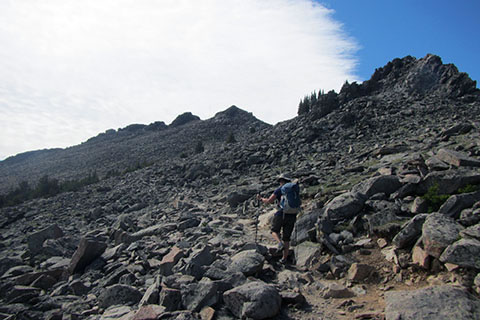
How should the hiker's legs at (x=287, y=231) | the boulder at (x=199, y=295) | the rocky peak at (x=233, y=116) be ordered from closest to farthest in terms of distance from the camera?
1. the boulder at (x=199, y=295)
2. the hiker's legs at (x=287, y=231)
3. the rocky peak at (x=233, y=116)

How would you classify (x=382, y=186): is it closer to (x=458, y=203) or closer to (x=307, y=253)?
(x=458, y=203)

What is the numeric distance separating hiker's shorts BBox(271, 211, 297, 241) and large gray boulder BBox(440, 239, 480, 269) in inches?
127

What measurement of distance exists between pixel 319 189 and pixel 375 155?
5.45m

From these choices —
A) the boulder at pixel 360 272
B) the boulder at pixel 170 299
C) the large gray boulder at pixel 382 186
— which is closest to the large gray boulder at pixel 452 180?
the large gray boulder at pixel 382 186

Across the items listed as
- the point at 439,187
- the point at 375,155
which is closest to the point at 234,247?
the point at 439,187

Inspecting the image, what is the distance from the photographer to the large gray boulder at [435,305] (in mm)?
3547

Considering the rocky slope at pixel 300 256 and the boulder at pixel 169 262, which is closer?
the rocky slope at pixel 300 256

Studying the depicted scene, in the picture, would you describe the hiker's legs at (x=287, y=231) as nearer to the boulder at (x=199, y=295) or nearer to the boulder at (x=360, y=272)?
the boulder at (x=360, y=272)

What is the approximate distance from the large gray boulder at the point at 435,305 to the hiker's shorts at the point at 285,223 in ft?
10.0

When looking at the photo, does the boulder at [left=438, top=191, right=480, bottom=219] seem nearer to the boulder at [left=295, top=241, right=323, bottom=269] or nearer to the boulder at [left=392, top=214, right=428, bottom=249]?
the boulder at [left=392, top=214, right=428, bottom=249]

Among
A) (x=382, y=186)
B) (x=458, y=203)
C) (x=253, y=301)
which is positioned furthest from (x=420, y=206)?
(x=253, y=301)

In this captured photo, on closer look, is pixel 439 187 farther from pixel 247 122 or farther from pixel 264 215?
pixel 247 122

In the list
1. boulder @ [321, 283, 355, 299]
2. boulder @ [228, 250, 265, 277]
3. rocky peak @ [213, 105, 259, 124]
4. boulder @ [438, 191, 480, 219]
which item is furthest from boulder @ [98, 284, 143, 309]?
rocky peak @ [213, 105, 259, 124]

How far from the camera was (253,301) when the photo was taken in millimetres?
4488
